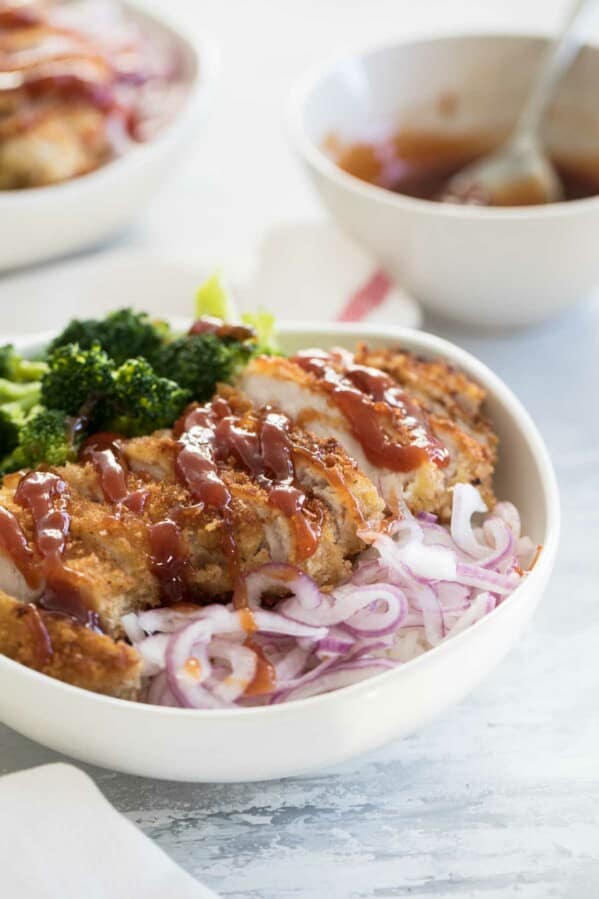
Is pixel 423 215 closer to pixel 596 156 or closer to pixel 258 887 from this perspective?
pixel 596 156

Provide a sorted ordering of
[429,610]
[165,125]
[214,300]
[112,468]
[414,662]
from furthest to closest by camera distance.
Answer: [165,125]
[214,300]
[112,468]
[429,610]
[414,662]

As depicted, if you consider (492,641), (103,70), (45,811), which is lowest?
(45,811)

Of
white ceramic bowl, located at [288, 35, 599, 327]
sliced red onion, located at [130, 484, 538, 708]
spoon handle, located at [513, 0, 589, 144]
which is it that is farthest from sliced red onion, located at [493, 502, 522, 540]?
spoon handle, located at [513, 0, 589, 144]

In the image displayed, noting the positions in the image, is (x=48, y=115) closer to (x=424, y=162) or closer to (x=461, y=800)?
(x=424, y=162)

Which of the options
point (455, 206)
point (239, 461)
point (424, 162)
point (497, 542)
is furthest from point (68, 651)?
point (424, 162)

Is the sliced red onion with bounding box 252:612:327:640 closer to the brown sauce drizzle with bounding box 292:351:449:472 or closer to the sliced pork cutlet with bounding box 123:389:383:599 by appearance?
the sliced pork cutlet with bounding box 123:389:383:599

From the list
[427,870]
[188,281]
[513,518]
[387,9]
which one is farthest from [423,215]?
[387,9]

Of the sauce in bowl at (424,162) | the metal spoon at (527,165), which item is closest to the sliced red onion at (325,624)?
the metal spoon at (527,165)
